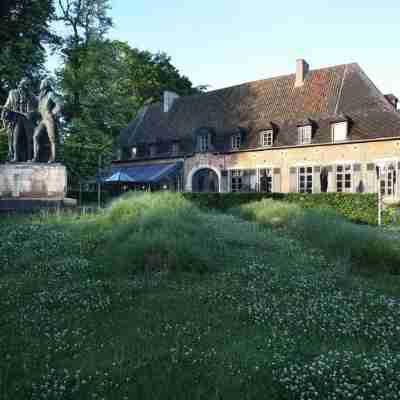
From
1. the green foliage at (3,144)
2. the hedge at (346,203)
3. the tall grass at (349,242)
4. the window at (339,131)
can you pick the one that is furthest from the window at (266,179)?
the green foliage at (3,144)

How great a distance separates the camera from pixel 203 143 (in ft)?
92.5

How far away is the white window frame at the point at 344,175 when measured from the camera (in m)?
21.9

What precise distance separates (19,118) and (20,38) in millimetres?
8947

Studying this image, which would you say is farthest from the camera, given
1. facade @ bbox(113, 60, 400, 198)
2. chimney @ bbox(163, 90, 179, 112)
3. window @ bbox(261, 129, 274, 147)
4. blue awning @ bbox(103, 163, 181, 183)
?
chimney @ bbox(163, 90, 179, 112)

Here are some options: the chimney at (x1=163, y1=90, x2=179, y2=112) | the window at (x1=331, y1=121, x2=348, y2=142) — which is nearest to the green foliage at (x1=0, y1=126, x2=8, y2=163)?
the chimney at (x1=163, y1=90, x2=179, y2=112)

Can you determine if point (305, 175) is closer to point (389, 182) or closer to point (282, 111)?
point (389, 182)

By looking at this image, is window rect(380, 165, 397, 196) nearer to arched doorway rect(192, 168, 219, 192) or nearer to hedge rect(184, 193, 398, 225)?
hedge rect(184, 193, 398, 225)

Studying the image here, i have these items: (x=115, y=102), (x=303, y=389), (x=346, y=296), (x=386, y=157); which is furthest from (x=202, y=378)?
(x=115, y=102)

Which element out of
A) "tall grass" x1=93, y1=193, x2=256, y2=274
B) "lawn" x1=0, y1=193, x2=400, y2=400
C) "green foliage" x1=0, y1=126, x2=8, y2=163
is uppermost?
"green foliage" x1=0, y1=126, x2=8, y2=163

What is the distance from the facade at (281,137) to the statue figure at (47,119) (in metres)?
14.3

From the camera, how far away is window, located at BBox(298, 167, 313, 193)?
76.5 feet

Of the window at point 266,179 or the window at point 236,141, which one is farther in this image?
the window at point 236,141

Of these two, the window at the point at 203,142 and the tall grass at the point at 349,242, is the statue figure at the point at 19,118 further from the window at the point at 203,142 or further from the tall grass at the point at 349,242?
the window at the point at 203,142

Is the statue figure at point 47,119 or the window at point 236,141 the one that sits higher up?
the window at point 236,141
